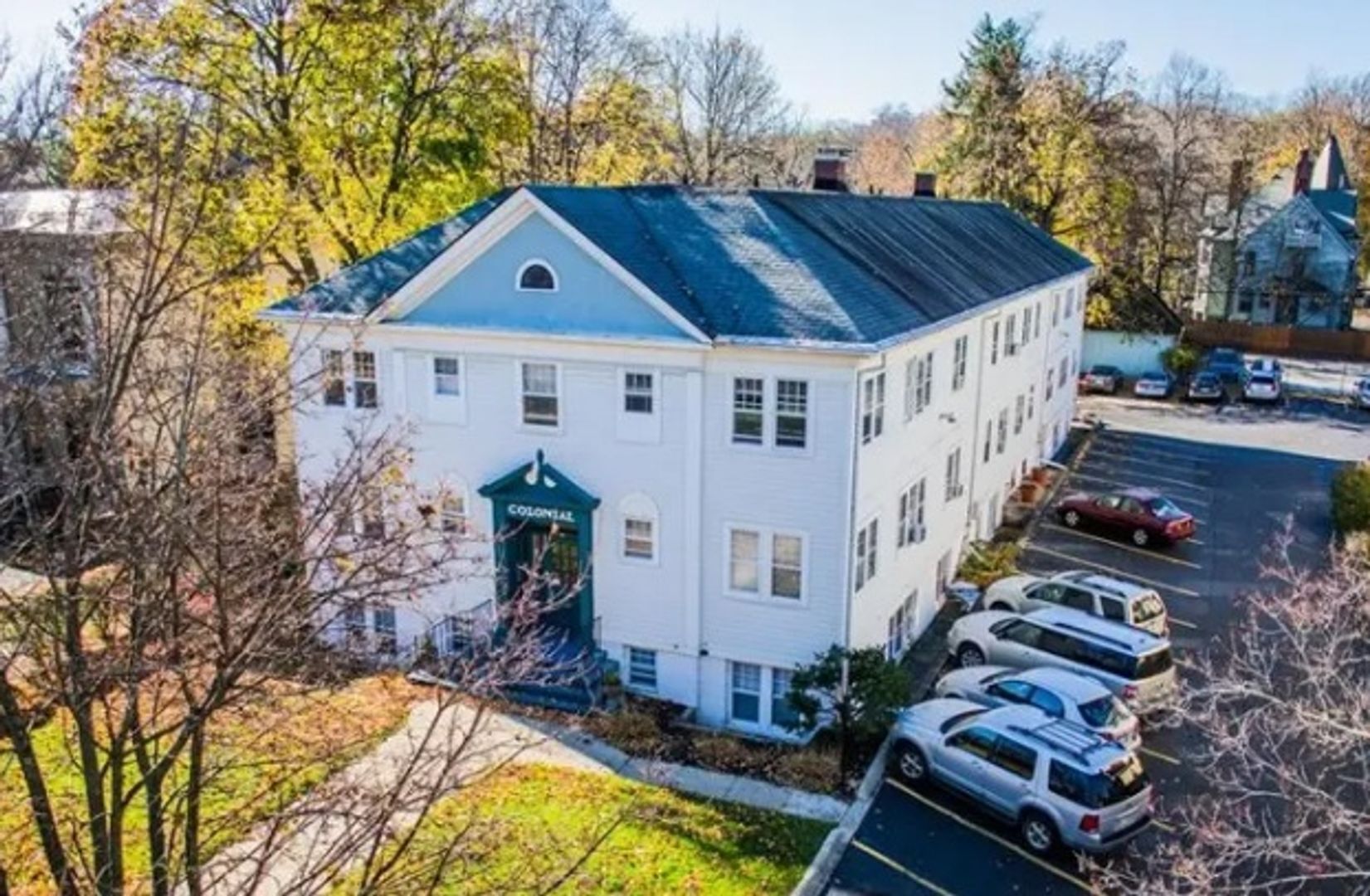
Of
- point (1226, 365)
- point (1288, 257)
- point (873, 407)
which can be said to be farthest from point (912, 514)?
point (1288, 257)

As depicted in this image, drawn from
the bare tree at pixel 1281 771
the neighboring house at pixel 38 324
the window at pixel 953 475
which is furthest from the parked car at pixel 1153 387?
the neighboring house at pixel 38 324

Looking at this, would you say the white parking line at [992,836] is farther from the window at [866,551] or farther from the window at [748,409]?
the window at [748,409]

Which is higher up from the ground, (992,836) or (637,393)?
(637,393)

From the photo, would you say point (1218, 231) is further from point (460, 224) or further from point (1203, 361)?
point (460, 224)

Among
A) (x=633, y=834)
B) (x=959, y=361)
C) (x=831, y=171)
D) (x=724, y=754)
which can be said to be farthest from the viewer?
(x=831, y=171)

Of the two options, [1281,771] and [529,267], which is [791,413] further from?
[1281,771]

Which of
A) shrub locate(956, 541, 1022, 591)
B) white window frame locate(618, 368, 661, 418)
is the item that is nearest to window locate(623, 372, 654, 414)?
white window frame locate(618, 368, 661, 418)
